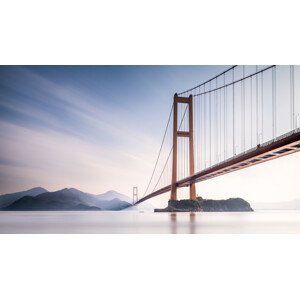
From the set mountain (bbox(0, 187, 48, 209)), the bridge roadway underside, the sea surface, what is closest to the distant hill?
mountain (bbox(0, 187, 48, 209))

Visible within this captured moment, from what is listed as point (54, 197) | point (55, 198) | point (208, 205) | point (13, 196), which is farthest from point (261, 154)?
point (55, 198)

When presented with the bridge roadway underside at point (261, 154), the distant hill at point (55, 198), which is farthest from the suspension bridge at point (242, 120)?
the distant hill at point (55, 198)

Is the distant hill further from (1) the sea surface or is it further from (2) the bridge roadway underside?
(2) the bridge roadway underside

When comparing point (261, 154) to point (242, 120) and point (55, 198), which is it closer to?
point (242, 120)
